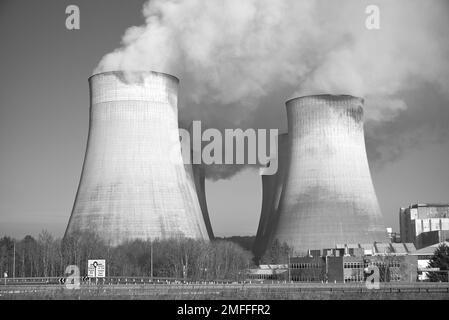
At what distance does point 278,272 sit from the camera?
29.4 m

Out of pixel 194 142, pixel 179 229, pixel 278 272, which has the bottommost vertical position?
pixel 278 272

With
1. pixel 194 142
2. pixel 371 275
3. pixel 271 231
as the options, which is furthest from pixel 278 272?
pixel 194 142

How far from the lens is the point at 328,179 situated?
26.3m

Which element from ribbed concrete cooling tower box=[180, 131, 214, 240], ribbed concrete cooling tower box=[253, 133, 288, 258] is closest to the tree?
ribbed concrete cooling tower box=[253, 133, 288, 258]

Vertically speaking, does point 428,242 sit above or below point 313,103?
below

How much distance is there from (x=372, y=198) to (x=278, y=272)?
512cm

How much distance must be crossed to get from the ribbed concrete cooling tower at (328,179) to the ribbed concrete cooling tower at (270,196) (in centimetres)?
300

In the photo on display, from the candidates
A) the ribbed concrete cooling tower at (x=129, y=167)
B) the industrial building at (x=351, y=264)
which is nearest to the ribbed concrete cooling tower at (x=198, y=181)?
the industrial building at (x=351, y=264)

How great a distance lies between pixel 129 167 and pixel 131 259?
348cm

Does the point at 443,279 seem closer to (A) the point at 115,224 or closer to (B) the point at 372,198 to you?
(B) the point at 372,198

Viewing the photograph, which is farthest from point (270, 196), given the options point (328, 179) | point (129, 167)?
point (129, 167)

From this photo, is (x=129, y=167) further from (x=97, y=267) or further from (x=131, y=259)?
Result: (x=97, y=267)
